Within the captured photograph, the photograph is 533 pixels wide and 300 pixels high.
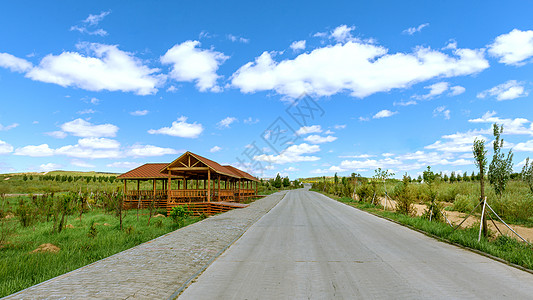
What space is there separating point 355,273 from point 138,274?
4.38m

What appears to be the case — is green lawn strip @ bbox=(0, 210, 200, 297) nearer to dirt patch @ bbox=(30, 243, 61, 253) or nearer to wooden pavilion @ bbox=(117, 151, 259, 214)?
dirt patch @ bbox=(30, 243, 61, 253)

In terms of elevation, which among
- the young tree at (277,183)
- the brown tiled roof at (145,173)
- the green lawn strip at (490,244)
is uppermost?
the brown tiled roof at (145,173)

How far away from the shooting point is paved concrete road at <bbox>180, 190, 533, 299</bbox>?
4.54 m

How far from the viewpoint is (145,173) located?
86.4ft

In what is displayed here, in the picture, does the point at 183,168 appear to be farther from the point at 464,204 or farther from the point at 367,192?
the point at 464,204

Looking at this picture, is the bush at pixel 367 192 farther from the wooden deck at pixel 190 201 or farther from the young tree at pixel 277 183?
the young tree at pixel 277 183

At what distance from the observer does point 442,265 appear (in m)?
6.20

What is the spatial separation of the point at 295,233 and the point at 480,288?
20.4 ft

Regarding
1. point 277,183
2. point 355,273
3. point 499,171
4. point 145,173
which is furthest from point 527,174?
point 277,183

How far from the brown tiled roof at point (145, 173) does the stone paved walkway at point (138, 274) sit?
18.4 meters

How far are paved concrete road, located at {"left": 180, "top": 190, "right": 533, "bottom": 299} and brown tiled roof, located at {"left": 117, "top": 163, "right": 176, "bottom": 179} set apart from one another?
63.9 ft

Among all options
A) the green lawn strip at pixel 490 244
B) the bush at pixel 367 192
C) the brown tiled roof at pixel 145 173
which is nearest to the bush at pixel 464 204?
the bush at pixel 367 192

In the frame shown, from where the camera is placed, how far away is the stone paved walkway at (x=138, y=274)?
4523 millimetres

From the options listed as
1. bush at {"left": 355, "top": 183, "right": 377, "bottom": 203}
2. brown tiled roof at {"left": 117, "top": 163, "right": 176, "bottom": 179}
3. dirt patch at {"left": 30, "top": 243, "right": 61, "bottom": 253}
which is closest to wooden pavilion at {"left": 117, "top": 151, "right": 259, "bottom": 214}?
brown tiled roof at {"left": 117, "top": 163, "right": 176, "bottom": 179}
